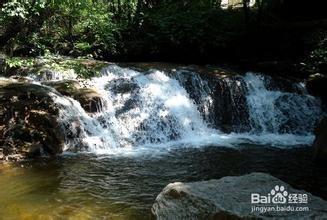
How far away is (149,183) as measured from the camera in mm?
7844

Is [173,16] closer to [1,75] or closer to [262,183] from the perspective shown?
[1,75]

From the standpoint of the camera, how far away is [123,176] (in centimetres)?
827

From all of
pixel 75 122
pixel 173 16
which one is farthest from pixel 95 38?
pixel 75 122

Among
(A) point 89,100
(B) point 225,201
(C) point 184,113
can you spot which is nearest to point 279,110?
(C) point 184,113

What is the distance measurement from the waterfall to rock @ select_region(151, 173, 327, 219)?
5.79m

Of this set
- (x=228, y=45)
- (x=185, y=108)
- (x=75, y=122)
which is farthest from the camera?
(x=228, y=45)

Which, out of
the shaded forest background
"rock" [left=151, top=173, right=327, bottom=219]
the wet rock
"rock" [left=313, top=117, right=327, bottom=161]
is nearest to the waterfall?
the wet rock

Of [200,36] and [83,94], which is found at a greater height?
[200,36]

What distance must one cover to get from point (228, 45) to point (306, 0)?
5.00m

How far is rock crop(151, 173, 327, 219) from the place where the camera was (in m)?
4.25

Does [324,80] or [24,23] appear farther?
[324,80]

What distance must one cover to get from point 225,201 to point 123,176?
403 centimetres

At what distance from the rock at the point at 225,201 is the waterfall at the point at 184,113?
5.79m

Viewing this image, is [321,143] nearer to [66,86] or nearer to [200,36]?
[66,86]
